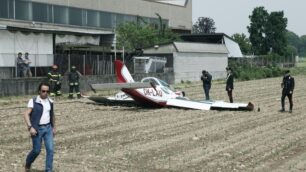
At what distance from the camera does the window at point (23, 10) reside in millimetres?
54844

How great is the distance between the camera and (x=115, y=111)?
23281 millimetres

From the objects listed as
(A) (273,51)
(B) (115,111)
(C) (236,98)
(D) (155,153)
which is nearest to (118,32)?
(C) (236,98)

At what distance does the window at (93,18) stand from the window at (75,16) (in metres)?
1.32

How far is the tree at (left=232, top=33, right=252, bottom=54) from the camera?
98569mm

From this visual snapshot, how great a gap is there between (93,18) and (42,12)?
9.09 m

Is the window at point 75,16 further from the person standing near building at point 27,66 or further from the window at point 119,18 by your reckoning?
the person standing near building at point 27,66

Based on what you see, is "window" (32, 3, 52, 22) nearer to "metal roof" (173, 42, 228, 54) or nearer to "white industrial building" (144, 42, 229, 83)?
"white industrial building" (144, 42, 229, 83)

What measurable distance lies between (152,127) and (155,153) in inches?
192

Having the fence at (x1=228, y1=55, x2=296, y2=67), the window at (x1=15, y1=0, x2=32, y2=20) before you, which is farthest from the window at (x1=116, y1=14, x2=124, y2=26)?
the window at (x1=15, y1=0, x2=32, y2=20)

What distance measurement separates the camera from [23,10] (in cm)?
5566

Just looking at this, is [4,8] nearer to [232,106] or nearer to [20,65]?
[20,65]

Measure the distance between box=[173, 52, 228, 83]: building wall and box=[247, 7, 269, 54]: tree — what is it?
53.8 m

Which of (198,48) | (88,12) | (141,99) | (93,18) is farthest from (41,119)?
(93,18)

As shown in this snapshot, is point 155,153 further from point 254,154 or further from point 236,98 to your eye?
point 236,98
